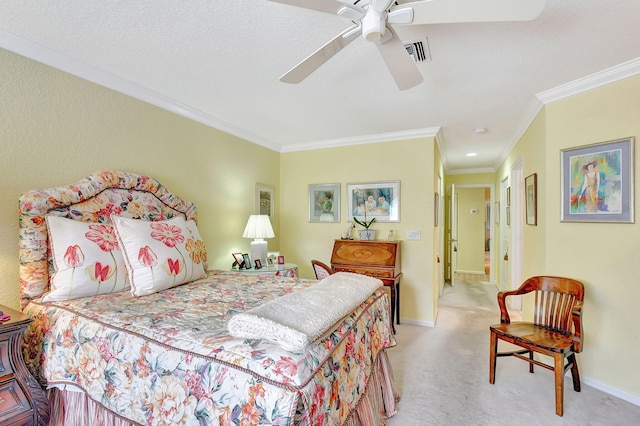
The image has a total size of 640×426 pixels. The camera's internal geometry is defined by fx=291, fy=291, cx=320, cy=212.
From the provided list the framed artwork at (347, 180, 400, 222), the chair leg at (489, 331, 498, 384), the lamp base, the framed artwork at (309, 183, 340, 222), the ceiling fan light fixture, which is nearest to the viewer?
the ceiling fan light fixture

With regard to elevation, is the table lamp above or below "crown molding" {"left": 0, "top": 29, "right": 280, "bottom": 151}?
below

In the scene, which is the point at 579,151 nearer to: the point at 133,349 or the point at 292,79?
the point at 292,79

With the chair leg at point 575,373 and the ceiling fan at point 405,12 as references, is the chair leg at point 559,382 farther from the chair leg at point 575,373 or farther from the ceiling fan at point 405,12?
the ceiling fan at point 405,12

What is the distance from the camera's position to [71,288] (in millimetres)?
1661

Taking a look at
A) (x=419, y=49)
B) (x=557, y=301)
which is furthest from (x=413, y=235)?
(x=419, y=49)

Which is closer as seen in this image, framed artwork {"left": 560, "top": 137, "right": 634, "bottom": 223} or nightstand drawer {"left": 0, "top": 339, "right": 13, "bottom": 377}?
nightstand drawer {"left": 0, "top": 339, "right": 13, "bottom": 377}

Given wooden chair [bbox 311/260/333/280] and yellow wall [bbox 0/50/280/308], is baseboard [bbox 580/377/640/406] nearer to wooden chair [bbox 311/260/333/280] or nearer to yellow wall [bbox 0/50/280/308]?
wooden chair [bbox 311/260/333/280]

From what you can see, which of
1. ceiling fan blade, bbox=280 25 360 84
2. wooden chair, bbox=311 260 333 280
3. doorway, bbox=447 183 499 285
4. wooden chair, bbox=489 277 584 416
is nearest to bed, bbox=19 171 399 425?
wooden chair, bbox=311 260 333 280

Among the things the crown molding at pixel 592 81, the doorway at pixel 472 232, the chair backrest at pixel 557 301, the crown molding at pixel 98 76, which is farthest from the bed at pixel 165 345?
the doorway at pixel 472 232

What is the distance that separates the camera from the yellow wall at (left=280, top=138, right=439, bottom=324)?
356 cm

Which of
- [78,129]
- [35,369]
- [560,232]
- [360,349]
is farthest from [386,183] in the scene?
[35,369]

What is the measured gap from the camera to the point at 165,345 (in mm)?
1145

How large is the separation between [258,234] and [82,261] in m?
1.74

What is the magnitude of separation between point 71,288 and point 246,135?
245 centimetres
